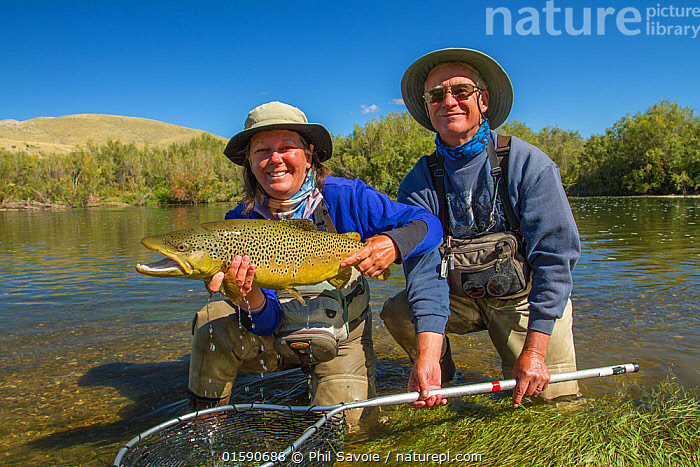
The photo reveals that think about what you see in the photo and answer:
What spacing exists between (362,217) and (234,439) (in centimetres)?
180

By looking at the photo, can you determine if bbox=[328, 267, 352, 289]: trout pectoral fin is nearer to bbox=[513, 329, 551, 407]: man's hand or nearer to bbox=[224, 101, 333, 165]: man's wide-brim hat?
bbox=[224, 101, 333, 165]: man's wide-brim hat

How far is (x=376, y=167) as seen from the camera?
5812 cm

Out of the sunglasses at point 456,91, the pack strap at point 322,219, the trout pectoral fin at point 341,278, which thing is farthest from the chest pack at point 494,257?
the pack strap at point 322,219

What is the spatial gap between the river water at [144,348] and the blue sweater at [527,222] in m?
1.33

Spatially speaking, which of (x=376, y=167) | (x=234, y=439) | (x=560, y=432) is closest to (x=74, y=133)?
(x=376, y=167)

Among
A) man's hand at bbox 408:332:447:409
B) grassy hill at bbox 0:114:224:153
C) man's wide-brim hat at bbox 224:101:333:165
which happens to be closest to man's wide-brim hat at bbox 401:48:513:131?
man's wide-brim hat at bbox 224:101:333:165

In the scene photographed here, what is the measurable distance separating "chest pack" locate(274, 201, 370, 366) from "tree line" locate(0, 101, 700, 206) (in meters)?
50.1

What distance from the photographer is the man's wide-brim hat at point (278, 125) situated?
3299 mm

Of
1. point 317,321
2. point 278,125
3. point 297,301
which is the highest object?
point 278,125

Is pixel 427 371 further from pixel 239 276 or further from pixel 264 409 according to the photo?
pixel 239 276

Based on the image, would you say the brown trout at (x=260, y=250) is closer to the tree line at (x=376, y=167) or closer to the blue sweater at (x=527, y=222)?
the blue sweater at (x=527, y=222)

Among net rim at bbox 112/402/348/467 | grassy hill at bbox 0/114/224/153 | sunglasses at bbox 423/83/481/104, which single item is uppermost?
grassy hill at bbox 0/114/224/153

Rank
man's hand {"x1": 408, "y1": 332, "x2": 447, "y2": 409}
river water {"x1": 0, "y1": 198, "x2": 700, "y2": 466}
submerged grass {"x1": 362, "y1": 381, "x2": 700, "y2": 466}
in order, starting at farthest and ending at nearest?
river water {"x1": 0, "y1": 198, "x2": 700, "y2": 466} → man's hand {"x1": 408, "y1": 332, "x2": 447, "y2": 409} → submerged grass {"x1": 362, "y1": 381, "x2": 700, "y2": 466}

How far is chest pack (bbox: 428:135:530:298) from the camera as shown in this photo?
346 cm
